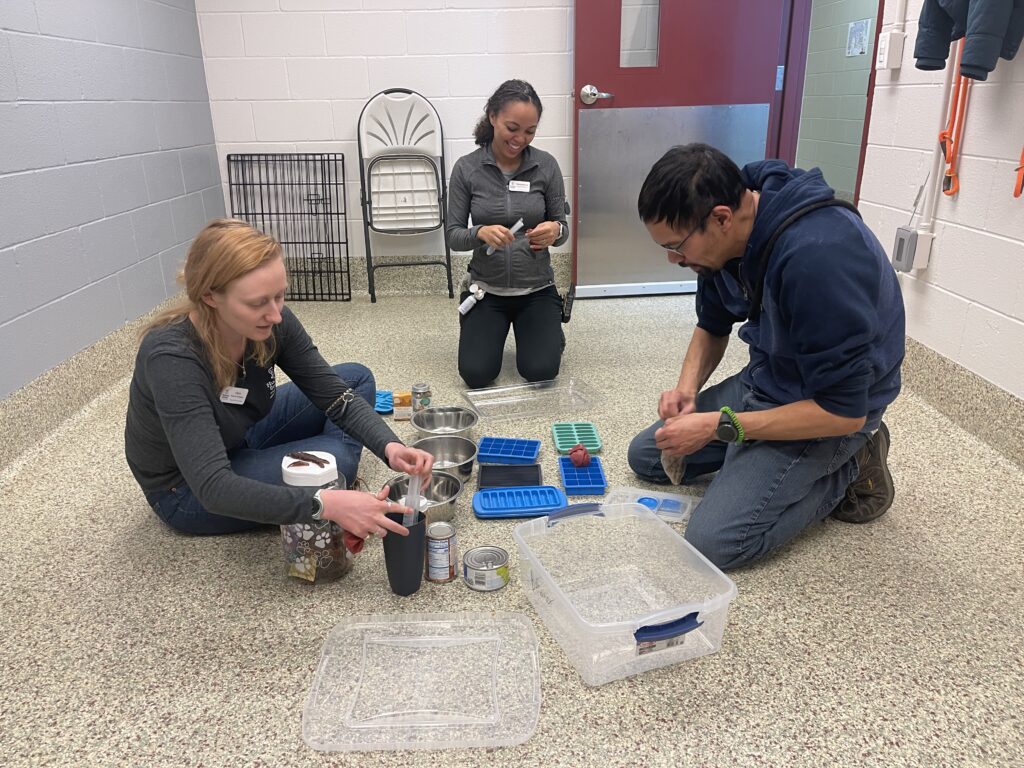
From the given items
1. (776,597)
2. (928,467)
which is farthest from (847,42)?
(776,597)

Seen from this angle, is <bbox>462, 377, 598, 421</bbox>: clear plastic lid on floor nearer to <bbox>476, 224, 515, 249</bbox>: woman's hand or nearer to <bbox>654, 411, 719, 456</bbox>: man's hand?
<bbox>476, 224, 515, 249</bbox>: woman's hand

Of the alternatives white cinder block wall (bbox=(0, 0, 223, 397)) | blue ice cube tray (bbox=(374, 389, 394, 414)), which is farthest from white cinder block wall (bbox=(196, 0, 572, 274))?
blue ice cube tray (bbox=(374, 389, 394, 414))

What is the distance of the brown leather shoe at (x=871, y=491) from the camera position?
169 cm

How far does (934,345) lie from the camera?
2369mm

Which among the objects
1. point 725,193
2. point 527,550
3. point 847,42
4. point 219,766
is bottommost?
point 219,766

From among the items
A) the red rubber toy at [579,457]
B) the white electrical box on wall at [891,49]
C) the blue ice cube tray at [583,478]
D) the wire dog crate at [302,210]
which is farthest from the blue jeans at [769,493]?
the wire dog crate at [302,210]

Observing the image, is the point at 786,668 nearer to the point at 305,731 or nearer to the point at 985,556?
the point at 985,556

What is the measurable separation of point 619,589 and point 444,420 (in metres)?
0.90

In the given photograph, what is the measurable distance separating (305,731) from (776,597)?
0.92 metres

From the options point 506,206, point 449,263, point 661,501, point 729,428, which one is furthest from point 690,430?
point 449,263

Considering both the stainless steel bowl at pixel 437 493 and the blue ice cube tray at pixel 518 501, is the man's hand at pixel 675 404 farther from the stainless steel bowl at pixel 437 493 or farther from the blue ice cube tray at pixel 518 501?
the stainless steel bowl at pixel 437 493

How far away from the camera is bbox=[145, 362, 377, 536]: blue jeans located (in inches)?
64.4

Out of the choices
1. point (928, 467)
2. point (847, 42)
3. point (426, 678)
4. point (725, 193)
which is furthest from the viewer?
point (847, 42)

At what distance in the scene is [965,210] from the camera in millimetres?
2156
